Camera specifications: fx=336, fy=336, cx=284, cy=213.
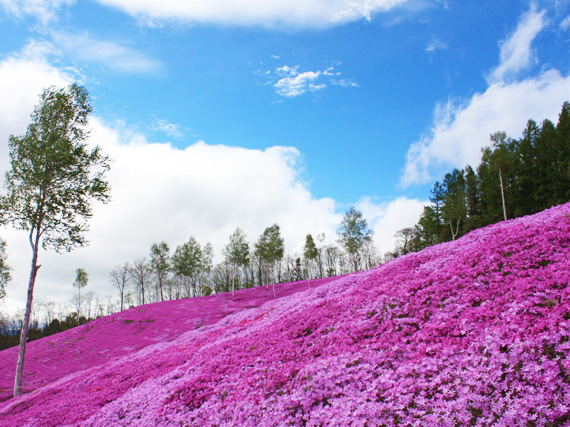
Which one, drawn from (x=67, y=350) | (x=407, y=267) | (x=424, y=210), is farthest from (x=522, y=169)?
(x=67, y=350)

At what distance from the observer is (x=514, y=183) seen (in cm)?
5800

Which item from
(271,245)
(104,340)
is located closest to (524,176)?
(271,245)

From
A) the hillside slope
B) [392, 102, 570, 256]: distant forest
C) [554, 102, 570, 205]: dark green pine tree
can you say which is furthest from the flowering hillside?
[554, 102, 570, 205]: dark green pine tree

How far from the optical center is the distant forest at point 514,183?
5162 cm

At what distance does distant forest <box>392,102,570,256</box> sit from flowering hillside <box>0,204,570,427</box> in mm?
39430

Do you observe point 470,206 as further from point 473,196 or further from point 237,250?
point 237,250

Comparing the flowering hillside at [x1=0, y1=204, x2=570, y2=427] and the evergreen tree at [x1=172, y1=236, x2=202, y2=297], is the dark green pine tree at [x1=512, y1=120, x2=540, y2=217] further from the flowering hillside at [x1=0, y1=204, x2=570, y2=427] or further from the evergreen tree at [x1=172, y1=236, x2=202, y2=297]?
the evergreen tree at [x1=172, y1=236, x2=202, y2=297]

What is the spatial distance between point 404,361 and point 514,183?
63.0m

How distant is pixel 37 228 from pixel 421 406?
2626cm

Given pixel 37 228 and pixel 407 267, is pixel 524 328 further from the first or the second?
pixel 37 228

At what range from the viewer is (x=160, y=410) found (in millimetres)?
9945

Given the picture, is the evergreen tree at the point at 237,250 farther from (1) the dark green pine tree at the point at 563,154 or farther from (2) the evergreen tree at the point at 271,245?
(1) the dark green pine tree at the point at 563,154

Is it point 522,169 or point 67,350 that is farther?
point 522,169

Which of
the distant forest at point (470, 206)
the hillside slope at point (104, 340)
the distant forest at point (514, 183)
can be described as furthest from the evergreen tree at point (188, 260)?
the distant forest at point (514, 183)
